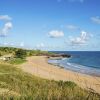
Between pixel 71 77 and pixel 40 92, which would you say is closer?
pixel 40 92

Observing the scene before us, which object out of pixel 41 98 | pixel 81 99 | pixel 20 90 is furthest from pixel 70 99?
pixel 20 90

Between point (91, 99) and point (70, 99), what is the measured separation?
0.74m

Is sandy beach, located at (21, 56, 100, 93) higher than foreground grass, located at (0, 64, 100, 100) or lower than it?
lower

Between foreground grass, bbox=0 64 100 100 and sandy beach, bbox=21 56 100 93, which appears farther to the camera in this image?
sandy beach, bbox=21 56 100 93

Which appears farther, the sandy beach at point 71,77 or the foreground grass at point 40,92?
the sandy beach at point 71,77

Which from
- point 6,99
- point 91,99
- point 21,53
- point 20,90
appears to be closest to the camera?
point 6,99

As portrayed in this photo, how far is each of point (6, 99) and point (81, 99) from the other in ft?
7.51

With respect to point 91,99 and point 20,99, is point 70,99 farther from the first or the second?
point 20,99

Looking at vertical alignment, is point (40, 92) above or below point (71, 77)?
above

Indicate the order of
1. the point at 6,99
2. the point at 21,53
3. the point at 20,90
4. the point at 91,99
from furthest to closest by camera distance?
the point at 21,53 → the point at 20,90 → the point at 91,99 → the point at 6,99

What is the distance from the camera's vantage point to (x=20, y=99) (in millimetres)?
7773

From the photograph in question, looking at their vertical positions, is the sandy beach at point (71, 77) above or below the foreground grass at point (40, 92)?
below

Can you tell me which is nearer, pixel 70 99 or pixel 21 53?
pixel 70 99

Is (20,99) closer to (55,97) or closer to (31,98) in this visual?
(31,98)
